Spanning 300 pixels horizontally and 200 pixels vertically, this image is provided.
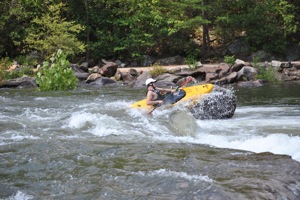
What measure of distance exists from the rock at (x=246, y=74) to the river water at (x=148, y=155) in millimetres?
6142

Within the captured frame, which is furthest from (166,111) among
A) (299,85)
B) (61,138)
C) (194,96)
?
(299,85)

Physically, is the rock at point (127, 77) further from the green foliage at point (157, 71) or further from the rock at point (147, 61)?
the rock at point (147, 61)

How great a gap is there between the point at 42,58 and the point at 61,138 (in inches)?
575

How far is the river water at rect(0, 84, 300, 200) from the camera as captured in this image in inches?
158

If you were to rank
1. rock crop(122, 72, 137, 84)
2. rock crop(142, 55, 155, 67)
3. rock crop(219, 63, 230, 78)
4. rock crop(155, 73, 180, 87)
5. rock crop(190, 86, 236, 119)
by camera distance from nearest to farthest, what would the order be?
1. rock crop(190, 86, 236, 119)
2. rock crop(155, 73, 180, 87)
3. rock crop(219, 63, 230, 78)
4. rock crop(122, 72, 137, 84)
5. rock crop(142, 55, 155, 67)

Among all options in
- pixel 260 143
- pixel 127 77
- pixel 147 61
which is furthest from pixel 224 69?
pixel 260 143

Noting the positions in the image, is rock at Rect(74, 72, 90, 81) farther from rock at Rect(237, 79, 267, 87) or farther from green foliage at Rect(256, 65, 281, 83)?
green foliage at Rect(256, 65, 281, 83)

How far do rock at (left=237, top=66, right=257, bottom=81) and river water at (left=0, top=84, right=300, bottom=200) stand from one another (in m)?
6.14

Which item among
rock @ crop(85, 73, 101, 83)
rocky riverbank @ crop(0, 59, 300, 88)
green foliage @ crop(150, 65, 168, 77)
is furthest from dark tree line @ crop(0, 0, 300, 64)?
green foliage @ crop(150, 65, 168, 77)

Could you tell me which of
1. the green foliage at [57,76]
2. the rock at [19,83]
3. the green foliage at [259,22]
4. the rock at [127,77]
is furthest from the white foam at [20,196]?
the green foliage at [259,22]

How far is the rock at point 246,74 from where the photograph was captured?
16438 mm

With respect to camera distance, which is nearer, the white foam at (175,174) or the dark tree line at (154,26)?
the white foam at (175,174)

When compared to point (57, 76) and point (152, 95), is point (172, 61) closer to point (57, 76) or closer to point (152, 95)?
point (57, 76)

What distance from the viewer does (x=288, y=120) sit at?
27.3ft
